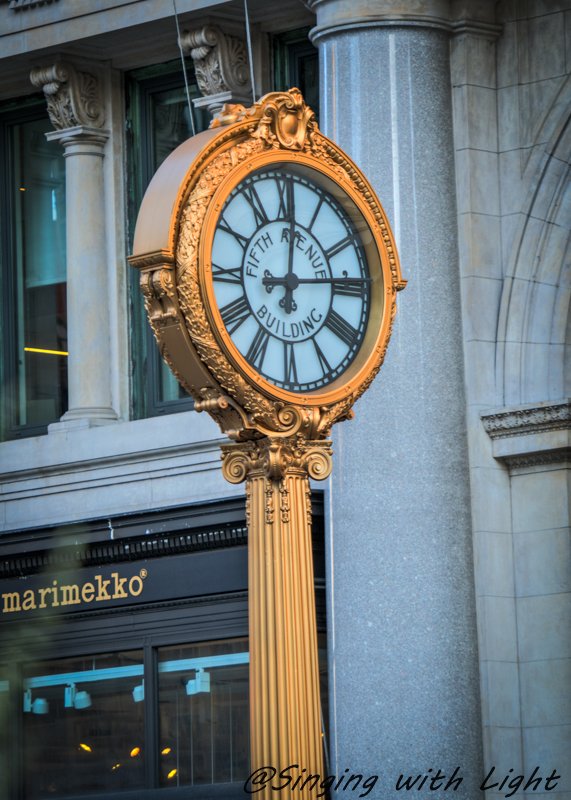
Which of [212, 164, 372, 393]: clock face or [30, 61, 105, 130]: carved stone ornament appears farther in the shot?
[30, 61, 105, 130]: carved stone ornament

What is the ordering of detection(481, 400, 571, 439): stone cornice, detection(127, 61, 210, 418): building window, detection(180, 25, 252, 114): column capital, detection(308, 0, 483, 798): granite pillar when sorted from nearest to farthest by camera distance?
detection(308, 0, 483, 798): granite pillar, detection(481, 400, 571, 439): stone cornice, detection(180, 25, 252, 114): column capital, detection(127, 61, 210, 418): building window

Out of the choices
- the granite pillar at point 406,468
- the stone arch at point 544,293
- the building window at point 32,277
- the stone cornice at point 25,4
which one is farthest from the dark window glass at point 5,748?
the stone cornice at point 25,4

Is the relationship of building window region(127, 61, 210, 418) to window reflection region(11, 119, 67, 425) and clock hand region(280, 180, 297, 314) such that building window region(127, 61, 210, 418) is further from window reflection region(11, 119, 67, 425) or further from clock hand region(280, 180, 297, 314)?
clock hand region(280, 180, 297, 314)

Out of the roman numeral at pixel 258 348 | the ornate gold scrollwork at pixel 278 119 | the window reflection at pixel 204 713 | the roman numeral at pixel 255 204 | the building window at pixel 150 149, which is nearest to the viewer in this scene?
the roman numeral at pixel 258 348

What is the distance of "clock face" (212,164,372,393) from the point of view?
6.46 m

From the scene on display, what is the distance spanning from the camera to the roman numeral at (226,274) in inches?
251

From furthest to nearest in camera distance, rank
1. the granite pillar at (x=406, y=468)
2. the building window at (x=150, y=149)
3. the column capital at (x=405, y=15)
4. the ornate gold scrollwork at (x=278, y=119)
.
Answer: the building window at (x=150, y=149)
the column capital at (x=405, y=15)
the granite pillar at (x=406, y=468)
the ornate gold scrollwork at (x=278, y=119)

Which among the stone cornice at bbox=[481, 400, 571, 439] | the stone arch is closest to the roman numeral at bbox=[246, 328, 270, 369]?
the stone cornice at bbox=[481, 400, 571, 439]

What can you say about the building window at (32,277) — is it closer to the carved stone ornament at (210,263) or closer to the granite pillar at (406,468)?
the granite pillar at (406,468)

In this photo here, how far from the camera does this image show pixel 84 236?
1473 cm

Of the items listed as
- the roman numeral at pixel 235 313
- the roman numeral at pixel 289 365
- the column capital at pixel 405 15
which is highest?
the column capital at pixel 405 15

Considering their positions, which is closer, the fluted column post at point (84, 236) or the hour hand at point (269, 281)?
the hour hand at point (269, 281)

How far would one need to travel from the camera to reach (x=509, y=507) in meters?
12.2

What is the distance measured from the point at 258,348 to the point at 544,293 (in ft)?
19.8
